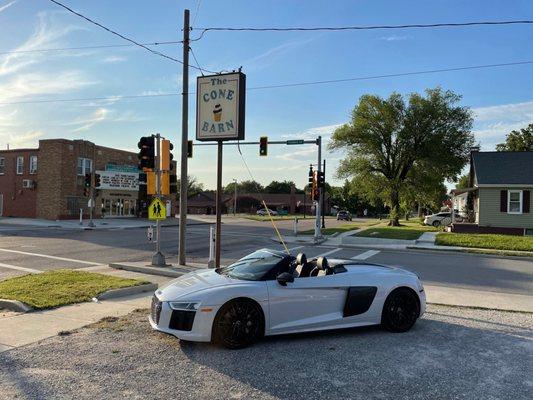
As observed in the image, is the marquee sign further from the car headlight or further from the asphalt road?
the car headlight

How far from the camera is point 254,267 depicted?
6.80 metres

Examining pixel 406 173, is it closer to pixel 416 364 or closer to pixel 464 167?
pixel 464 167

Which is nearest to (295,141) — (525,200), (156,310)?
(525,200)

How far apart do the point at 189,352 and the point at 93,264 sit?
33.0ft

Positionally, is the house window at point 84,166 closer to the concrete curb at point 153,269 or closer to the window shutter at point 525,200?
the concrete curb at point 153,269

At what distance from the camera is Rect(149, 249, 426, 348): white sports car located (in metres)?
5.90

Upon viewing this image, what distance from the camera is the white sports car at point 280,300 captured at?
5.90 metres

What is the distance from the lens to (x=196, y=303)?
5.86 meters

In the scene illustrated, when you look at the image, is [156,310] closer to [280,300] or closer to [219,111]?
[280,300]

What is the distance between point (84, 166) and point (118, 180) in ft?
15.2

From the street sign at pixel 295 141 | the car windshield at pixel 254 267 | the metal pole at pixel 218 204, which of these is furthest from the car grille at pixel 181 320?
the street sign at pixel 295 141

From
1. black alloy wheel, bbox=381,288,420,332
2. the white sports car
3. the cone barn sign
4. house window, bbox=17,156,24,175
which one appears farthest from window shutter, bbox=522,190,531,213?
house window, bbox=17,156,24,175

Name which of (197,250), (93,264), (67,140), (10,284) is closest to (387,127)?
(67,140)

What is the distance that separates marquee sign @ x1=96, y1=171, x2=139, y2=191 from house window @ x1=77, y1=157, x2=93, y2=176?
1008mm
